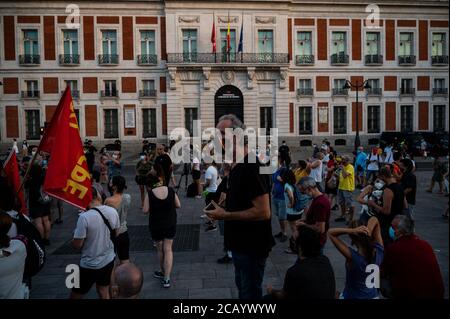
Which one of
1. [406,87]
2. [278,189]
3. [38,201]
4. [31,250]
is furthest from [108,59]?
[31,250]

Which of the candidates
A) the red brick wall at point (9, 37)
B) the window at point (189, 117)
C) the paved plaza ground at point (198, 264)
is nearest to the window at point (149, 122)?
the window at point (189, 117)

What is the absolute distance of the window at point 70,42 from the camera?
106ft

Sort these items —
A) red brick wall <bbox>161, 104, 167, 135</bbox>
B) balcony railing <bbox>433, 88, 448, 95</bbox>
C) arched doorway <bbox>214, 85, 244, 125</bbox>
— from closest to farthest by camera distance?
red brick wall <bbox>161, 104, 167, 135</bbox>
arched doorway <bbox>214, 85, 244, 125</bbox>
balcony railing <bbox>433, 88, 448, 95</bbox>

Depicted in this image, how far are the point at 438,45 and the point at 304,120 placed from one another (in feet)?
46.7

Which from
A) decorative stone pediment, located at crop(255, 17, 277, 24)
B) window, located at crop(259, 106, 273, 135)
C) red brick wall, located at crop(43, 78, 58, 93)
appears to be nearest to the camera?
red brick wall, located at crop(43, 78, 58, 93)

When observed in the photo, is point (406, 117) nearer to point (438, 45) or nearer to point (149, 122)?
point (438, 45)

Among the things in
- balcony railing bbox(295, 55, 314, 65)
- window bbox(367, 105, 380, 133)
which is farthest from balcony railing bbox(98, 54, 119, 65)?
window bbox(367, 105, 380, 133)

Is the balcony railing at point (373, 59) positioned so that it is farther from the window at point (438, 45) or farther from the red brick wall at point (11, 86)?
the red brick wall at point (11, 86)

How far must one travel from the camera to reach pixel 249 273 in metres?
3.83

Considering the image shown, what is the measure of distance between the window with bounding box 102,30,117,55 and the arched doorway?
938 centimetres

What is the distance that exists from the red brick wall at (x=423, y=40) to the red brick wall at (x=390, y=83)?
3.19 metres

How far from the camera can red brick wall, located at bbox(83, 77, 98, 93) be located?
3278 cm

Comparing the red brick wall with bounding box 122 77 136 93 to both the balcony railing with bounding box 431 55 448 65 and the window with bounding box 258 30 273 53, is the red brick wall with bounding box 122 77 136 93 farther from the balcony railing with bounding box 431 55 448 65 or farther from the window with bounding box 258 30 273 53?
the balcony railing with bounding box 431 55 448 65

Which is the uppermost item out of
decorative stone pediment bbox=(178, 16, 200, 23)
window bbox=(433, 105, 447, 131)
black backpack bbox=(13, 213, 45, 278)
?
decorative stone pediment bbox=(178, 16, 200, 23)
